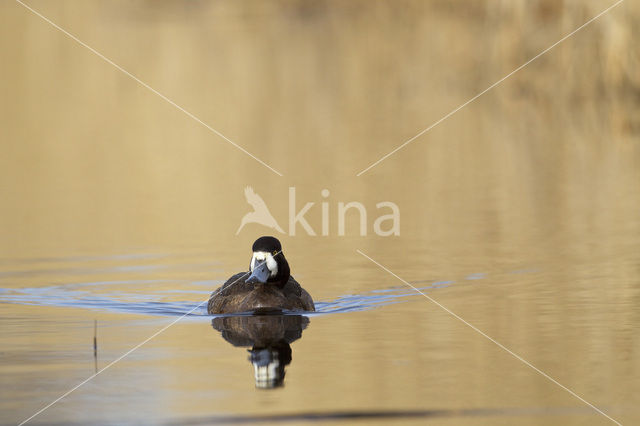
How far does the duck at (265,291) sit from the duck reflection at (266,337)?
0.10 meters

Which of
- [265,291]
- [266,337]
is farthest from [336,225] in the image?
[266,337]

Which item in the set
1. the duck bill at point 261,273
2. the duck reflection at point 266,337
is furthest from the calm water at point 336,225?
the duck bill at point 261,273

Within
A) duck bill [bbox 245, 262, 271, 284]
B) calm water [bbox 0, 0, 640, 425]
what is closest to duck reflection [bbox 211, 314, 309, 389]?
calm water [bbox 0, 0, 640, 425]

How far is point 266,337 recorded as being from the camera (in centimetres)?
898

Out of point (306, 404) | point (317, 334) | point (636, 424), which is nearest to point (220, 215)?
point (317, 334)

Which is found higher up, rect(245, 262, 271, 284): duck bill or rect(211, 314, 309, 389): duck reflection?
rect(245, 262, 271, 284): duck bill

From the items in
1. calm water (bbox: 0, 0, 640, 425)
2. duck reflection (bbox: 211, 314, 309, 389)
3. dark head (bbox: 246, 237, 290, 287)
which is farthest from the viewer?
dark head (bbox: 246, 237, 290, 287)

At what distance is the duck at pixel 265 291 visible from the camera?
32.0 ft

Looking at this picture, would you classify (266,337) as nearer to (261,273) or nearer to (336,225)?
(261,273)

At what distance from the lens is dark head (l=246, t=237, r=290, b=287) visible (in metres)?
9.73

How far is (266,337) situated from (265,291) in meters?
0.99

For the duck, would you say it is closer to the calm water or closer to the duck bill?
the duck bill

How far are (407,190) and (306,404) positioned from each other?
30.3 feet

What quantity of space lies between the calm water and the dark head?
1.11ft
